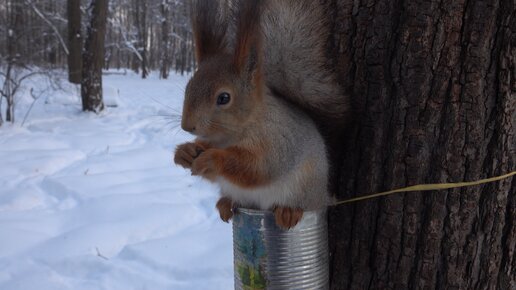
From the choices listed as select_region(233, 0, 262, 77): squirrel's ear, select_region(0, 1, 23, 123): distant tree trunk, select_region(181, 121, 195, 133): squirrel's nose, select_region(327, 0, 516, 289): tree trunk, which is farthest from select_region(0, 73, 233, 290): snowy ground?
select_region(0, 1, 23, 123): distant tree trunk

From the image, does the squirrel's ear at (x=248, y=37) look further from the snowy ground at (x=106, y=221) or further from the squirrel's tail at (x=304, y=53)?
the snowy ground at (x=106, y=221)

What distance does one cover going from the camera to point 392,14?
0.92 m

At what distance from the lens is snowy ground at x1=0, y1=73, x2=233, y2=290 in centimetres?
185

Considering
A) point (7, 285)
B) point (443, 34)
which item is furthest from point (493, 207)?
point (7, 285)

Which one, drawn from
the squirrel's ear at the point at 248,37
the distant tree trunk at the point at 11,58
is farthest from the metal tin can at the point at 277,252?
the distant tree trunk at the point at 11,58

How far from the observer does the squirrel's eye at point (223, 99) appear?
97 cm

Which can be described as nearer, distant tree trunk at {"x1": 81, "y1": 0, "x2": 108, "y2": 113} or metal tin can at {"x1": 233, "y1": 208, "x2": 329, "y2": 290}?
metal tin can at {"x1": 233, "y1": 208, "x2": 329, "y2": 290}

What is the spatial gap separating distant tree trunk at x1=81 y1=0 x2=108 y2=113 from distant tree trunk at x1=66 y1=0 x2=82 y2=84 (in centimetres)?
110

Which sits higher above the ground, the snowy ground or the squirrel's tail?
the squirrel's tail

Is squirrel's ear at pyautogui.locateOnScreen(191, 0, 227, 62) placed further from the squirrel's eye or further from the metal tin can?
the metal tin can

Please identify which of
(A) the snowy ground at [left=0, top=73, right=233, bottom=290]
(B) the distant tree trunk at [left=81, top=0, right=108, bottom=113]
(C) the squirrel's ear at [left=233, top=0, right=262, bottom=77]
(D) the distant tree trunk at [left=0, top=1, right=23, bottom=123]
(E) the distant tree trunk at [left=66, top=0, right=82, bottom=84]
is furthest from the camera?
(E) the distant tree trunk at [left=66, top=0, right=82, bottom=84]

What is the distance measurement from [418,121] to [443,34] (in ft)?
0.54

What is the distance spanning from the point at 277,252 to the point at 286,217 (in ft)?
0.22

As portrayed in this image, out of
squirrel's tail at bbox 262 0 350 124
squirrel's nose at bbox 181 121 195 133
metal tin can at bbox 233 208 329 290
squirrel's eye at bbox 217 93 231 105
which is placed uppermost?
squirrel's tail at bbox 262 0 350 124
